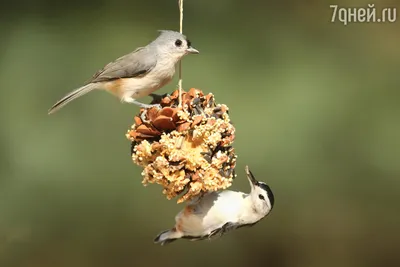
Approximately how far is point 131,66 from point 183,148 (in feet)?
0.50

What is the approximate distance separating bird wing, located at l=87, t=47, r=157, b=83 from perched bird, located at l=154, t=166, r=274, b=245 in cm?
23

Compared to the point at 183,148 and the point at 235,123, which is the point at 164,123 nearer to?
the point at 183,148

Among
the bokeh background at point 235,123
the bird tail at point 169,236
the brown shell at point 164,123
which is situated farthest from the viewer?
the bokeh background at point 235,123

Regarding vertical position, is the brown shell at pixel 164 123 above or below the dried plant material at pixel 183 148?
above

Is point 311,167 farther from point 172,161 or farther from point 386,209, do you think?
point 172,161

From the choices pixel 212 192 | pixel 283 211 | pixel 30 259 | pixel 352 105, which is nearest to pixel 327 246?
pixel 283 211

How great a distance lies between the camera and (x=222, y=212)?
43.9 inches

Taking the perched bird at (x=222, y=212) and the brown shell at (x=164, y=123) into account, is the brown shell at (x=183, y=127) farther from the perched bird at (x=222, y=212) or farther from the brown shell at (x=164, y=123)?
the perched bird at (x=222, y=212)

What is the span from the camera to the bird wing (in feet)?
3.52

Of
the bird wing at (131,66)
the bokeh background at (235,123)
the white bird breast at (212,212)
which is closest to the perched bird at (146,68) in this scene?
the bird wing at (131,66)

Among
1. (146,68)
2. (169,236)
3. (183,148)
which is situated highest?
(146,68)

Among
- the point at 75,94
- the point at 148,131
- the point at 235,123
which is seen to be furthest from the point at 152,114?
the point at 235,123

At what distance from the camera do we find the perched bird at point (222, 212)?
1.11 meters

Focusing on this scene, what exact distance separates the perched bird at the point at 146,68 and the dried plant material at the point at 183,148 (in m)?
0.04
